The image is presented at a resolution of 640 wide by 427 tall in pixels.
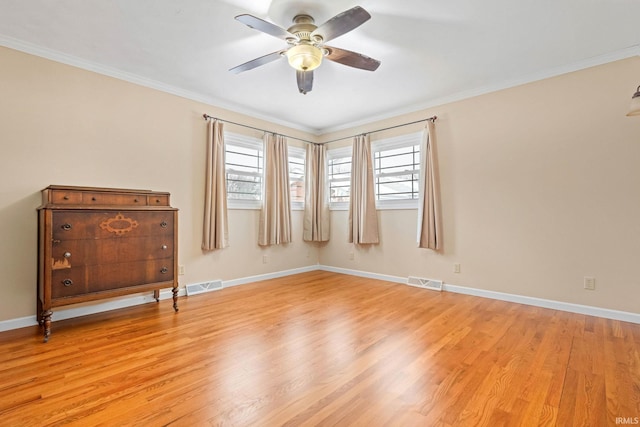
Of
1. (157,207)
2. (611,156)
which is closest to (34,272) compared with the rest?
(157,207)

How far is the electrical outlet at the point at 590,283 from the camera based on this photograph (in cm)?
299

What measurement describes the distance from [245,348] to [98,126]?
275cm

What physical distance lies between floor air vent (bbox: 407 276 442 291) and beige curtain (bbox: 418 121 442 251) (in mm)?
457

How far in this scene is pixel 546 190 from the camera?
10.6ft

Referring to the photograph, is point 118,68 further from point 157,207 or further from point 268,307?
point 268,307

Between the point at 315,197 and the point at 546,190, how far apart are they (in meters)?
3.29

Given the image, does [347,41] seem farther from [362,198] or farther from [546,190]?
[546,190]

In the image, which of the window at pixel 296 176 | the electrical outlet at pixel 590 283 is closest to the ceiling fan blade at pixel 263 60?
the window at pixel 296 176

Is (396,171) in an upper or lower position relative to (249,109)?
lower

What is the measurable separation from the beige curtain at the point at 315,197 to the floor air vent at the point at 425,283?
167 centimetres

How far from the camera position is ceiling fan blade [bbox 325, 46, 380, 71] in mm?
2437

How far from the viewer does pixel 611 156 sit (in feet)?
9.53

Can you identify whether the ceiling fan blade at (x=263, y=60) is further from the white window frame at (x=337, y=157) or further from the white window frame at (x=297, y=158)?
the white window frame at (x=337, y=157)

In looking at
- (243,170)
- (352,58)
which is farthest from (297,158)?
(352,58)
